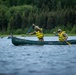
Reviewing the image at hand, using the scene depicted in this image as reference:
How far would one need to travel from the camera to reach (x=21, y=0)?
142 m

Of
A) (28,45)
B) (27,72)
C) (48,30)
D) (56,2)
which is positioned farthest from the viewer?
(56,2)

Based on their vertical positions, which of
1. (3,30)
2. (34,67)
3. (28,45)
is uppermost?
(34,67)

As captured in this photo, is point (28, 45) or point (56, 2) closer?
point (28, 45)

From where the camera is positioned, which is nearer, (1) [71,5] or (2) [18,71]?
(2) [18,71]

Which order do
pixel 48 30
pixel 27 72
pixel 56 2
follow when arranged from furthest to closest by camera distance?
pixel 56 2 → pixel 48 30 → pixel 27 72

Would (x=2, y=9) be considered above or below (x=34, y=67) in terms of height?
below

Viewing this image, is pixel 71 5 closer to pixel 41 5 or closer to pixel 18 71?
pixel 41 5

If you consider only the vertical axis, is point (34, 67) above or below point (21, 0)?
above

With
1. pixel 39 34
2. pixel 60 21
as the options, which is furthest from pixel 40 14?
pixel 39 34

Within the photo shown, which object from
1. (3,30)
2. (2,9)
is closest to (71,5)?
(2,9)

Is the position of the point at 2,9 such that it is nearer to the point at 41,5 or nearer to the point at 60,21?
the point at 41,5

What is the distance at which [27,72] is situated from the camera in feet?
50.0

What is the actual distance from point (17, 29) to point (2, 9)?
78.7 feet

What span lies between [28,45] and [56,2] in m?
101
